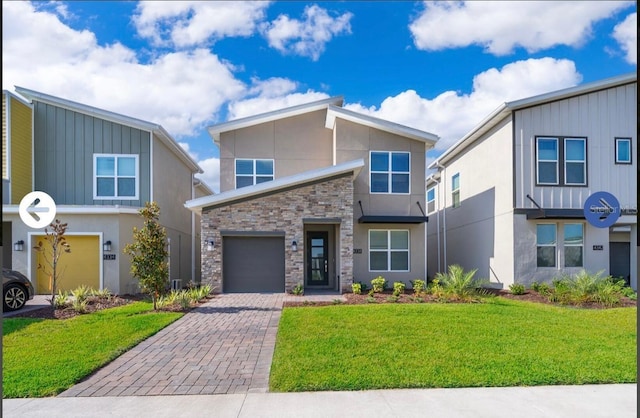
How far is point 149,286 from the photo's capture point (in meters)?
11.3

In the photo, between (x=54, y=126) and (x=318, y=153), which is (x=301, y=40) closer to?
(x=318, y=153)

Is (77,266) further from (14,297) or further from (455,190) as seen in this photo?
(455,190)

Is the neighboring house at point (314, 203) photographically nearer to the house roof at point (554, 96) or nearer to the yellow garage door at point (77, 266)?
the house roof at point (554, 96)

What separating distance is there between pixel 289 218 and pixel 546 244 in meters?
9.38

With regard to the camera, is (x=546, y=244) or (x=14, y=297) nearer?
(x=14, y=297)

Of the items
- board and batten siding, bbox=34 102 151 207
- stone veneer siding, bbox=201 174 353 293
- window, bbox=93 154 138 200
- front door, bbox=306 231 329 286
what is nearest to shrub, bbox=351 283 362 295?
stone veneer siding, bbox=201 174 353 293

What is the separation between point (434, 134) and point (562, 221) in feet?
18.4

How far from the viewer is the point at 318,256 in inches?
662

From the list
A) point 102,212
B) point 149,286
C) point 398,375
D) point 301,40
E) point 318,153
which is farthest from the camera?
point 318,153

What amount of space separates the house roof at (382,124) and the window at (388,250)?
3.73m

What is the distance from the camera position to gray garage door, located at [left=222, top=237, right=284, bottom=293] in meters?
15.3

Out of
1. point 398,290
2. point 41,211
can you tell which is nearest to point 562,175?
point 398,290

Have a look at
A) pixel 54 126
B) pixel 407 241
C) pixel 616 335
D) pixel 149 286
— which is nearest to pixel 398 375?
pixel 616 335

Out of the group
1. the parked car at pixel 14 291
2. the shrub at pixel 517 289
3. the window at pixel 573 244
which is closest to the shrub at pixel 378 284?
the shrub at pixel 517 289
